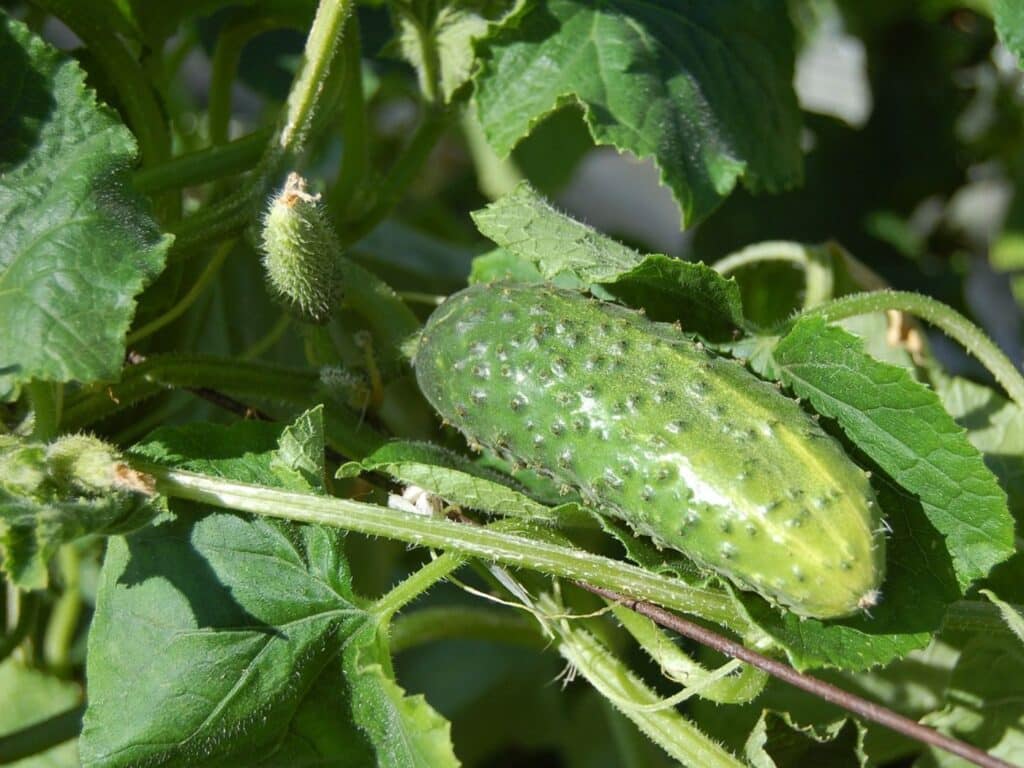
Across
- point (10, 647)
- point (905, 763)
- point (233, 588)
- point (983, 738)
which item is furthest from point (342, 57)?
point (905, 763)

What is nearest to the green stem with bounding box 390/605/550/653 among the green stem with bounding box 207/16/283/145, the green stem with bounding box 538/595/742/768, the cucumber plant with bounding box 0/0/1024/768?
the cucumber plant with bounding box 0/0/1024/768

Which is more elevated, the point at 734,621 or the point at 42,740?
the point at 734,621

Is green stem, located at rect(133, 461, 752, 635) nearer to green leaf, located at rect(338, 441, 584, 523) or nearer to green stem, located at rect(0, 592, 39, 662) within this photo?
green leaf, located at rect(338, 441, 584, 523)

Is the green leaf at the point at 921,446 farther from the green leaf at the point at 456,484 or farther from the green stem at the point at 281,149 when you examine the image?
the green stem at the point at 281,149

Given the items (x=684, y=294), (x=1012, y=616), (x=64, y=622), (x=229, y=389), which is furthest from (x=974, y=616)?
(x=64, y=622)

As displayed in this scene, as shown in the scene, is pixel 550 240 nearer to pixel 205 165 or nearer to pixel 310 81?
pixel 310 81

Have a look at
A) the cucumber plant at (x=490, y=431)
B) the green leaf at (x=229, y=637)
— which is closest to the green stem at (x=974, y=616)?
the cucumber plant at (x=490, y=431)

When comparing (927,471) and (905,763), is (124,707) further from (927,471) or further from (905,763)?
(905,763)
